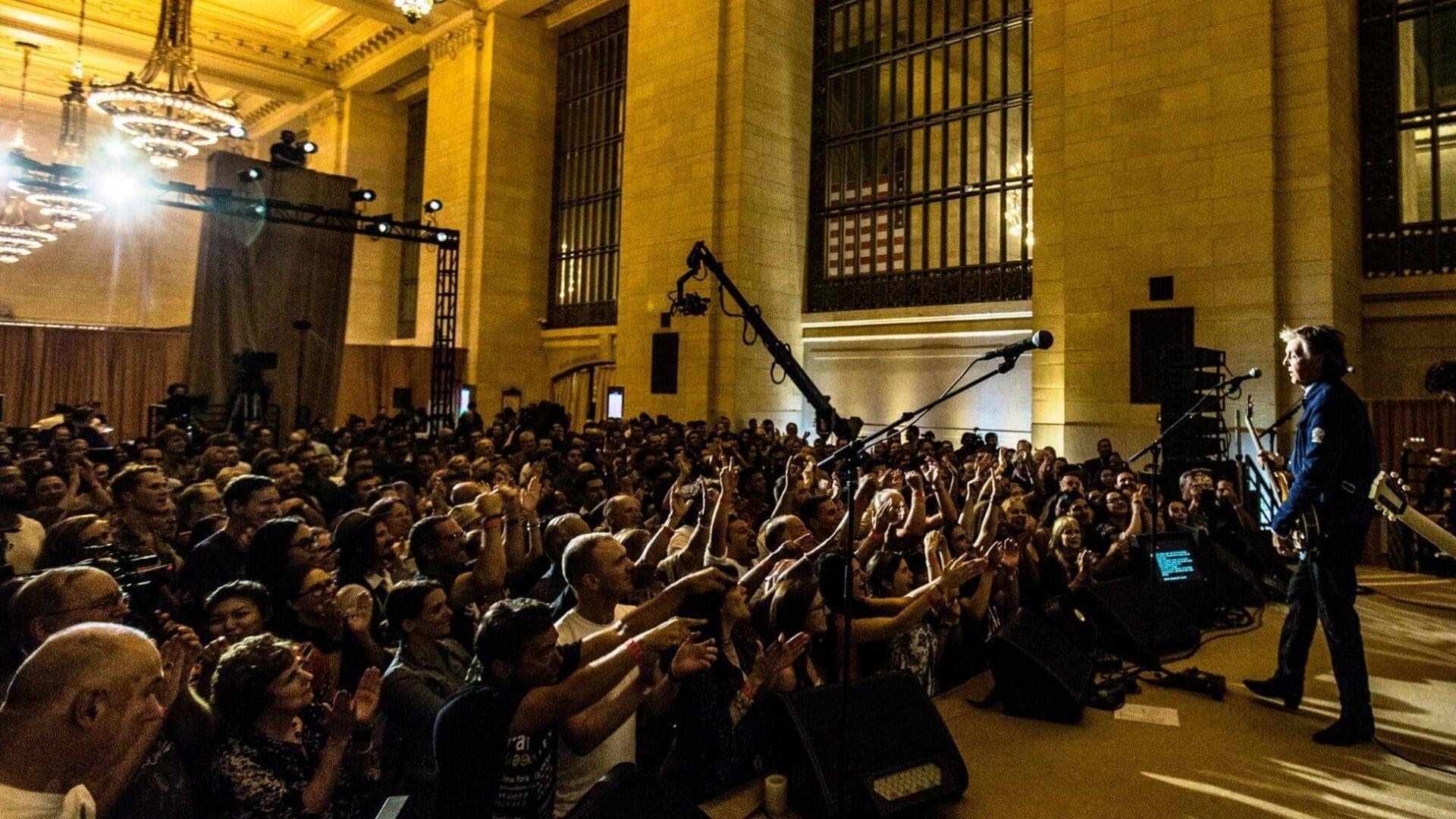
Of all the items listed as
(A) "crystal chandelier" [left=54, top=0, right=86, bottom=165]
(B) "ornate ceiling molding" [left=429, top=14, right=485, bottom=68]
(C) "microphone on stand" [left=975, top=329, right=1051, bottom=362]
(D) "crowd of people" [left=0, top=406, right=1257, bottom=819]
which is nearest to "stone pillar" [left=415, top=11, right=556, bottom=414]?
(B) "ornate ceiling molding" [left=429, top=14, right=485, bottom=68]

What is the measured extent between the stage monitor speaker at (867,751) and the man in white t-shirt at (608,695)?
56 cm

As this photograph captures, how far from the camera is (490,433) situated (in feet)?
35.1

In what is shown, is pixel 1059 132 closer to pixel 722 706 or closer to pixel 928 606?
pixel 928 606

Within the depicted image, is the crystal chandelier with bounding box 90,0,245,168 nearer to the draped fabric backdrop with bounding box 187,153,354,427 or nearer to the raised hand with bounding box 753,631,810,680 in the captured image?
the draped fabric backdrop with bounding box 187,153,354,427

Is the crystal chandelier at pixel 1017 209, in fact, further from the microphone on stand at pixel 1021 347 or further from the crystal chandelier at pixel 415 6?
the microphone on stand at pixel 1021 347

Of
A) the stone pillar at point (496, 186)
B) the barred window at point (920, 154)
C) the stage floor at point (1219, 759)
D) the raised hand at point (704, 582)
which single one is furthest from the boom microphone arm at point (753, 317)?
the raised hand at point (704, 582)

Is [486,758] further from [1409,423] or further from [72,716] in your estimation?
[1409,423]

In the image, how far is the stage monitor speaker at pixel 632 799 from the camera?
195cm

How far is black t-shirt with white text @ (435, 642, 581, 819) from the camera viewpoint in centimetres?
196

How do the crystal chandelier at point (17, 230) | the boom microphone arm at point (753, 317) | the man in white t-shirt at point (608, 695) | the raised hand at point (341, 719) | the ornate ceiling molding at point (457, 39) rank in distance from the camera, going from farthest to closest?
the ornate ceiling molding at point (457, 39) → the crystal chandelier at point (17, 230) → the boom microphone arm at point (753, 317) → the man in white t-shirt at point (608, 695) → the raised hand at point (341, 719)

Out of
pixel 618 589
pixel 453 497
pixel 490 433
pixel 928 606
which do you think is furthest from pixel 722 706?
pixel 490 433

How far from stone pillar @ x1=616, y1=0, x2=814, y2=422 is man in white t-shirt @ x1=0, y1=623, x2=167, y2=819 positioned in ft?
39.2

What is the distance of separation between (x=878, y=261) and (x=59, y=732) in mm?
13109

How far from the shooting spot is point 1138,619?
473 cm
